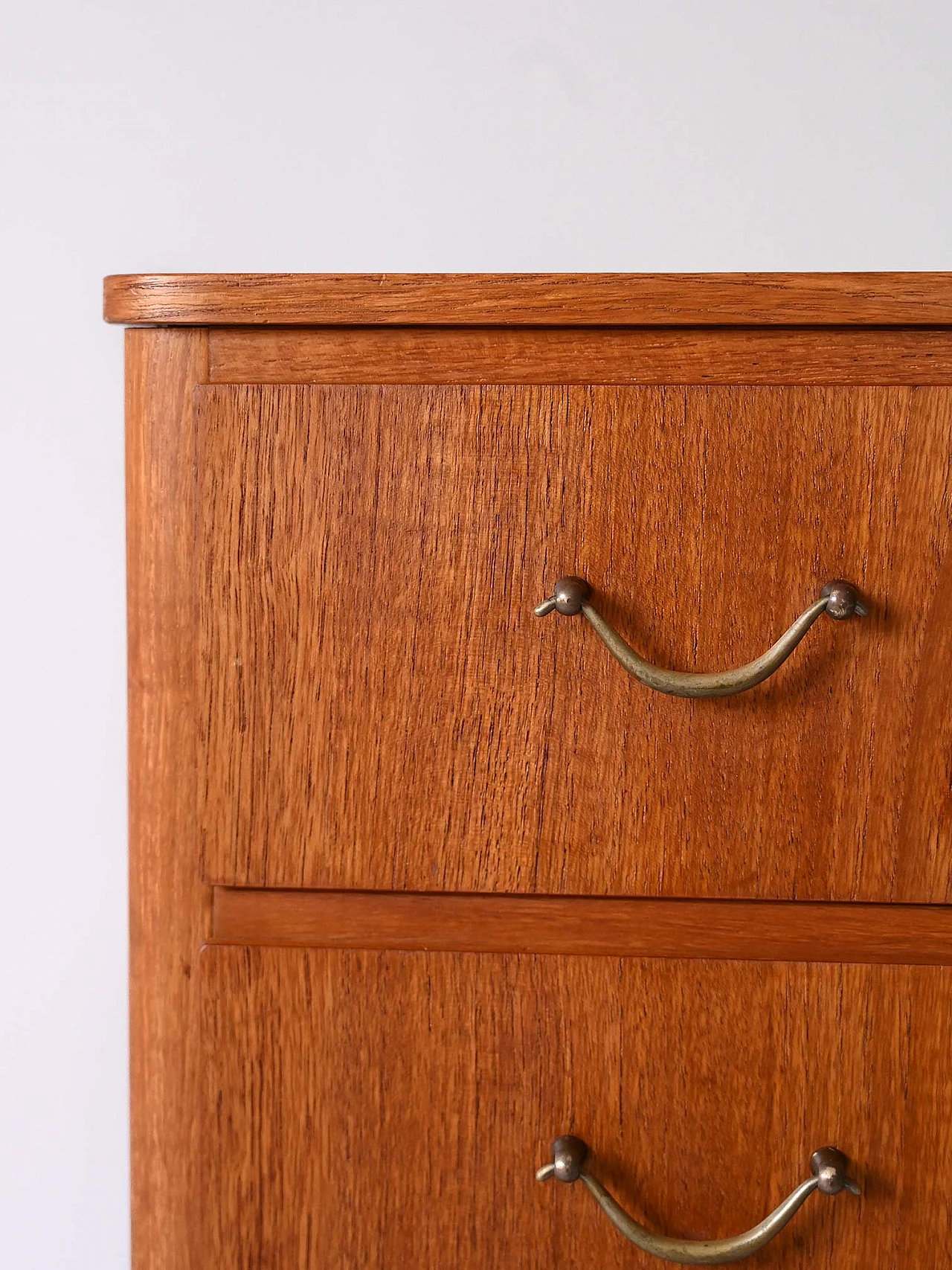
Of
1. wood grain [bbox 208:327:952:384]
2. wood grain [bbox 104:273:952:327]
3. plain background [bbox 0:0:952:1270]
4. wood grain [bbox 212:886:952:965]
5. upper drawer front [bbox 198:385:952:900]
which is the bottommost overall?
wood grain [bbox 212:886:952:965]

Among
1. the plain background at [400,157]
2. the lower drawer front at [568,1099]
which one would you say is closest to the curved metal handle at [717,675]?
the lower drawer front at [568,1099]

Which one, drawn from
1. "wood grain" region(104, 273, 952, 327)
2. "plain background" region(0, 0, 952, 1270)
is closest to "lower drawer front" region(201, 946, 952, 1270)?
"wood grain" region(104, 273, 952, 327)

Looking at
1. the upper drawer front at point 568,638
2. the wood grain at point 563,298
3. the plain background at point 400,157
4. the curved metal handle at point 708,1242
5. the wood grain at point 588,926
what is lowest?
the curved metal handle at point 708,1242

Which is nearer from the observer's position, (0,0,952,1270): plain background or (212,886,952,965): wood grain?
(212,886,952,965): wood grain

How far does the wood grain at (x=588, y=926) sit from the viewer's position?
393 mm

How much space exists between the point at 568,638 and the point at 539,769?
0.05m

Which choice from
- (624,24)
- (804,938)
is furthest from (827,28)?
(804,938)

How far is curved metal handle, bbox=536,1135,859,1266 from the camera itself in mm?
377

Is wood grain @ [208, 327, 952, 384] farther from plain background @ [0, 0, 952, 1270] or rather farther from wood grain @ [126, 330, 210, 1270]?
plain background @ [0, 0, 952, 1270]

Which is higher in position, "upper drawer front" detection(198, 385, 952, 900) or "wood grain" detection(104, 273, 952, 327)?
"wood grain" detection(104, 273, 952, 327)

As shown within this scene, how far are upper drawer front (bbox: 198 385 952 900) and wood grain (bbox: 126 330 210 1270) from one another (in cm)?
1

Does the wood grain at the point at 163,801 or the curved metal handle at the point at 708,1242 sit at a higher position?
the wood grain at the point at 163,801

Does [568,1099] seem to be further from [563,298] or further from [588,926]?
[563,298]

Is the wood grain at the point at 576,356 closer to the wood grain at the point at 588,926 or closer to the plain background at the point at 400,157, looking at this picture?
the wood grain at the point at 588,926
